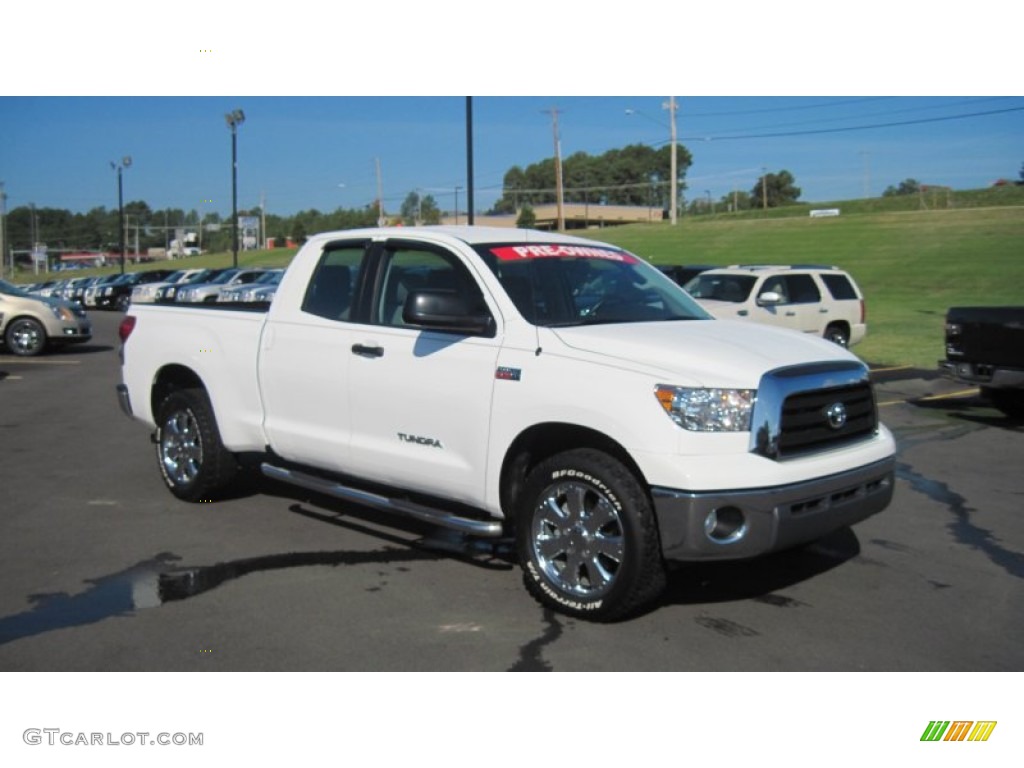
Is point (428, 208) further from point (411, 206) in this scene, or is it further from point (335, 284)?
point (335, 284)

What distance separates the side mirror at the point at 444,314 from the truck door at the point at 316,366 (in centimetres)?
86

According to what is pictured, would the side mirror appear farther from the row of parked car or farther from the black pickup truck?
the row of parked car

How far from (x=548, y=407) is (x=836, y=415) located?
56.6 inches

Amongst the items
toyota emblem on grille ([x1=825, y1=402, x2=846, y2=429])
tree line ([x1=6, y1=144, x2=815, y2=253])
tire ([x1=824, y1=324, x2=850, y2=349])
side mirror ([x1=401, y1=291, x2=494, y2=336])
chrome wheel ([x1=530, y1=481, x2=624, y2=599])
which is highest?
tree line ([x1=6, y1=144, x2=815, y2=253])

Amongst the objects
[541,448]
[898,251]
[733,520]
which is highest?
[898,251]

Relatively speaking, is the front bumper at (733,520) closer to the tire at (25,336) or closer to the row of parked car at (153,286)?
the tire at (25,336)

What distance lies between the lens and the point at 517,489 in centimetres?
539

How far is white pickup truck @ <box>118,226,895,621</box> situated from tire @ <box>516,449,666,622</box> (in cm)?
1

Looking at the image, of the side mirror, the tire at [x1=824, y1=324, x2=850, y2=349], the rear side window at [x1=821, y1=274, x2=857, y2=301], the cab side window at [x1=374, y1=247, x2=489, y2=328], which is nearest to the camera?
the side mirror

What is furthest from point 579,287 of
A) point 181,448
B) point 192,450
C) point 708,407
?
point 181,448

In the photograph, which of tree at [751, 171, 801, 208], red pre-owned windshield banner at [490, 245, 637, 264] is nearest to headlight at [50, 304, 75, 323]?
red pre-owned windshield banner at [490, 245, 637, 264]

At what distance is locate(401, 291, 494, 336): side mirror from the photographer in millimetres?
5391

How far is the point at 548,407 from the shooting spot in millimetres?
5074

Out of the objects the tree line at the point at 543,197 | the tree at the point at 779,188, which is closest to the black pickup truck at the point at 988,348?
the tree line at the point at 543,197
